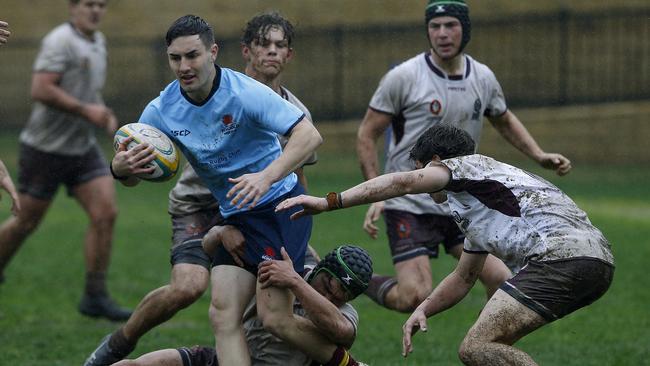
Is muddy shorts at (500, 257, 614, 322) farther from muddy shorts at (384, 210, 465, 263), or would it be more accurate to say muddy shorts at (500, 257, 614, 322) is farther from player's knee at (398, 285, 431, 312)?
muddy shorts at (384, 210, 465, 263)

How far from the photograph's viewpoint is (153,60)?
2041 centimetres

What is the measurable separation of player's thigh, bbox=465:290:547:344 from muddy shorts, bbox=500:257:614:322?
33 mm

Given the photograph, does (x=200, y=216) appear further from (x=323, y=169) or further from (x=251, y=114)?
(x=323, y=169)

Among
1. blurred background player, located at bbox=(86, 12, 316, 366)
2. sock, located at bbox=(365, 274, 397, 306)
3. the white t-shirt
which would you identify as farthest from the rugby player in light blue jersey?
the white t-shirt

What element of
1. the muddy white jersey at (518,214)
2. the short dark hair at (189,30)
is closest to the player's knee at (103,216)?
the short dark hair at (189,30)

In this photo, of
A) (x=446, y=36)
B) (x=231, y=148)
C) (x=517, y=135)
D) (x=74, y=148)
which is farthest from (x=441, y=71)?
(x=74, y=148)

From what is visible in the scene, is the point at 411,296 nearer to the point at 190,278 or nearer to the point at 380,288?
the point at 380,288

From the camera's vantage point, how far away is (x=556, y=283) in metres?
4.88

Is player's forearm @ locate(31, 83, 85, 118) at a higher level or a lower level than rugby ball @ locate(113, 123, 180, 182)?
lower

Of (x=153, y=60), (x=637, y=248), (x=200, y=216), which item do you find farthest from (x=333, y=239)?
(x=153, y=60)

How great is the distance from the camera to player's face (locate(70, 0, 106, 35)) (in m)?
9.05

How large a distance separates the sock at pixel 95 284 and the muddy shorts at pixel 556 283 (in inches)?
165

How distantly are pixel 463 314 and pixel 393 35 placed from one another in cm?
1205


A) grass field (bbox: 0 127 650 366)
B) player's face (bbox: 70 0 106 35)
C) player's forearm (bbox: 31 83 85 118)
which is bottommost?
grass field (bbox: 0 127 650 366)
